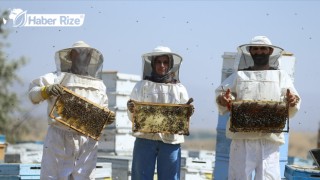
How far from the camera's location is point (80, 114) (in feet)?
21.7

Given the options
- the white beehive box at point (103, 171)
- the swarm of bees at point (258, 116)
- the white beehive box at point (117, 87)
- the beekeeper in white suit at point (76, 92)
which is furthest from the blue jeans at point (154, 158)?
the white beehive box at point (117, 87)

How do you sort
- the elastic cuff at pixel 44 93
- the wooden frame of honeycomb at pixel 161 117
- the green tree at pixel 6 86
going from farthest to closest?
1. the green tree at pixel 6 86
2. the wooden frame of honeycomb at pixel 161 117
3. the elastic cuff at pixel 44 93

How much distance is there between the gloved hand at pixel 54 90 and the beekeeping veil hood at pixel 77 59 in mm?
389

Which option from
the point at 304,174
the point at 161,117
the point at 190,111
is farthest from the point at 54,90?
the point at 304,174

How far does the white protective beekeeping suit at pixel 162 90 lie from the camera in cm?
680

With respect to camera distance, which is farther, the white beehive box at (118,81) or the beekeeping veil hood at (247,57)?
the white beehive box at (118,81)

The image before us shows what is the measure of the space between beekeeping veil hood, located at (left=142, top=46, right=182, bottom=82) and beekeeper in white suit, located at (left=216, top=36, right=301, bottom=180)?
0.60 meters

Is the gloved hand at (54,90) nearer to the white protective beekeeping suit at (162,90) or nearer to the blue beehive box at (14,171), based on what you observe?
the white protective beekeeping suit at (162,90)

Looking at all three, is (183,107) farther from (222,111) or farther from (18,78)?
(18,78)

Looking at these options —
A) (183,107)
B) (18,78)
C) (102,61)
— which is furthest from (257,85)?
(18,78)

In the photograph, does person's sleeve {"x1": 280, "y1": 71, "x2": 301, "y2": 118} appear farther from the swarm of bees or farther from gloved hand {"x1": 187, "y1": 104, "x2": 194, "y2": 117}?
gloved hand {"x1": 187, "y1": 104, "x2": 194, "y2": 117}

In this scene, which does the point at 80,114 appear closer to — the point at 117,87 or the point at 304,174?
the point at 304,174

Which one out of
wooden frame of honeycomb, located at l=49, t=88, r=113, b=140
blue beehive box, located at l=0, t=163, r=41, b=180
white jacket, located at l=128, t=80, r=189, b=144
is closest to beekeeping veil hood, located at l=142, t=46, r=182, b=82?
white jacket, located at l=128, t=80, r=189, b=144

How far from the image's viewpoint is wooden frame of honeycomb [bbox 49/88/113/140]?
21.5 feet
